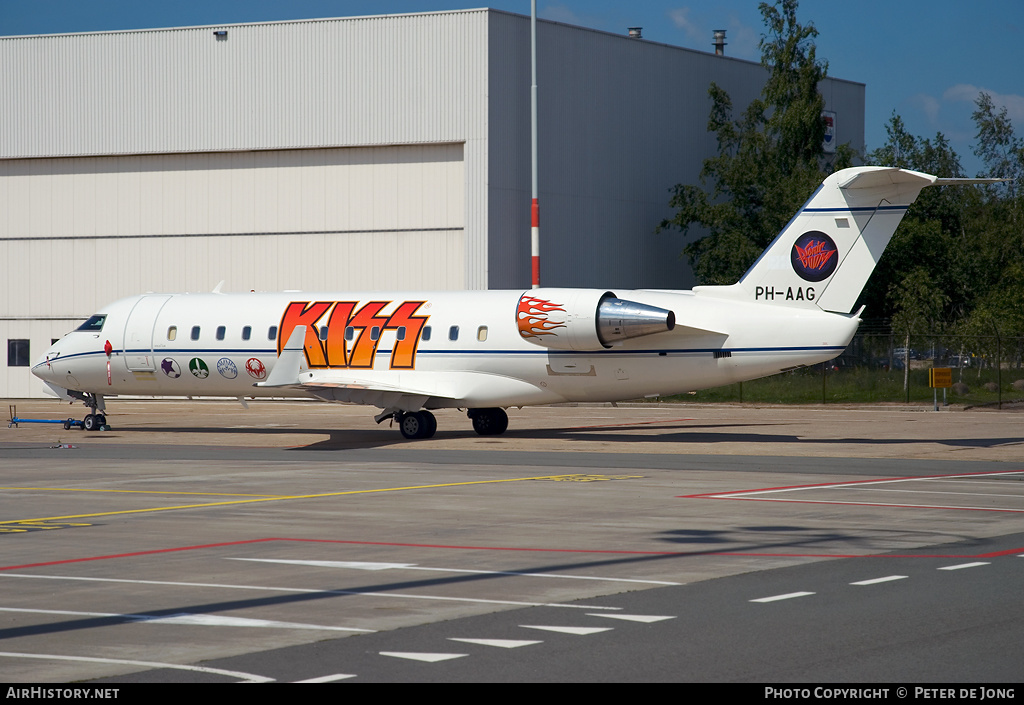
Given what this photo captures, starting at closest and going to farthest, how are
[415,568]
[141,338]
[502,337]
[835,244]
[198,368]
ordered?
[415,568], [835,244], [502,337], [198,368], [141,338]

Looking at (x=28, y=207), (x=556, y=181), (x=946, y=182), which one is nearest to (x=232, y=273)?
(x=28, y=207)

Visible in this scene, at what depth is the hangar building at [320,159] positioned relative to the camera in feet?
162

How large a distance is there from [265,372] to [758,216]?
32.7 metres

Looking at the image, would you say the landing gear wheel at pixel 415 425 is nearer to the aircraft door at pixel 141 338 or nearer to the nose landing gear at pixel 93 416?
the aircraft door at pixel 141 338

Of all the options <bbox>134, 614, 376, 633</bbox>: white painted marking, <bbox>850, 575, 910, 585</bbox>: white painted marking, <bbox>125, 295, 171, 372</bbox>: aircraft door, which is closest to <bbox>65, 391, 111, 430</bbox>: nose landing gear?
<bbox>125, 295, 171, 372</bbox>: aircraft door

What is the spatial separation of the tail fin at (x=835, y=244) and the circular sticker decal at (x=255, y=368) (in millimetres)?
12290

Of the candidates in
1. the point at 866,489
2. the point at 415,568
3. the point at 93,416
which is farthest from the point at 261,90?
the point at 415,568

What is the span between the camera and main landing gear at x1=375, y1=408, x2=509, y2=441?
3153 cm

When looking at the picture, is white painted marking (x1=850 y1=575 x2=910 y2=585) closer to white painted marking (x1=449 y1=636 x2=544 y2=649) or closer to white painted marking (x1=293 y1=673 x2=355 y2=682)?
white painted marking (x1=449 y1=636 x2=544 y2=649)

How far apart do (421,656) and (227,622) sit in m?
2.08

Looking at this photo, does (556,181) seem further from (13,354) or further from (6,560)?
(6,560)

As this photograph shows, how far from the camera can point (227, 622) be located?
32.8 feet

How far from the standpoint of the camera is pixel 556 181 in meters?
51.2

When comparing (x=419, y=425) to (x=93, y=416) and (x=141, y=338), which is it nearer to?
(x=141, y=338)
